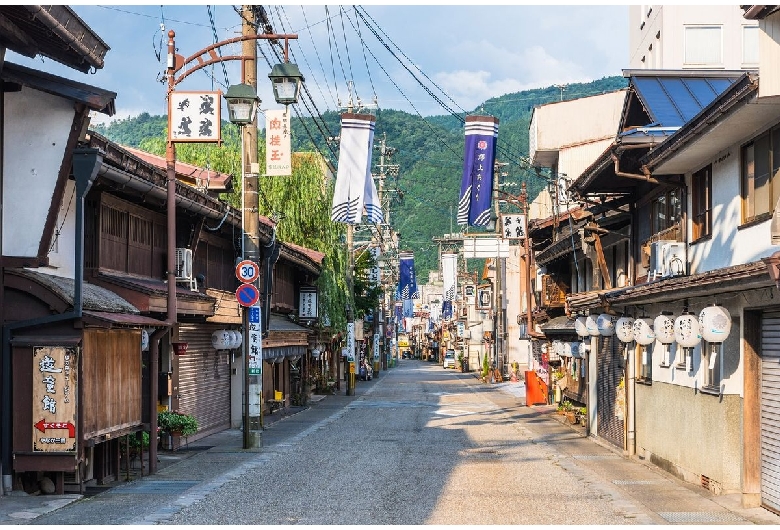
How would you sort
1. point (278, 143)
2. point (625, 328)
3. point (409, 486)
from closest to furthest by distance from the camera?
point (409, 486)
point (625, 328)
point (278, 143)

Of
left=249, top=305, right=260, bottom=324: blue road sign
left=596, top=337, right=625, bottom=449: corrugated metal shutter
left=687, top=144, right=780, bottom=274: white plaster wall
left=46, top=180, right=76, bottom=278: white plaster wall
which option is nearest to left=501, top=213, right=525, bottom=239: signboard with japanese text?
left=596, top=337, right=625, bottom=449: corrugated metal shutter

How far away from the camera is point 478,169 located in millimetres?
29656

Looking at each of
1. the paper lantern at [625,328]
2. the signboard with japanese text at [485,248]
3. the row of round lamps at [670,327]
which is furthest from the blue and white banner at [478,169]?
the signboard with japanese text at [485,248]

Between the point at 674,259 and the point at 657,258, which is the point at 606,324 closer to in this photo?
the point at 657,258

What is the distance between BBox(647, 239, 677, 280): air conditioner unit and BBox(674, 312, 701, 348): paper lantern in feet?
11.0

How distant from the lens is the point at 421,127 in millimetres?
128250

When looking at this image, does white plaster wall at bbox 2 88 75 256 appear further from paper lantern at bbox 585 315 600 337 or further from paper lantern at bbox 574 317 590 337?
paper lantern at bbox 574 317 590 337

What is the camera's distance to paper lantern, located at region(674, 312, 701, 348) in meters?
17.6

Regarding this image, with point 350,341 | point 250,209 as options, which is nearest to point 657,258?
point 250,209

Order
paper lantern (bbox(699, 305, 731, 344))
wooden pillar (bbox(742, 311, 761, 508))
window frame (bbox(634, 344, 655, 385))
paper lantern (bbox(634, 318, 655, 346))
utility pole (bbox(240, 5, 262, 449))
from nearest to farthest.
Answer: wooden pillar (bbox(742, 311, 761, 508))
paper lantern (bbox(699, 305, 731, 344))
paper lantern (bbox(634, 318, 655, 346))
window frame (bbox(634, 344, 655, 385))
utility pole (bbox(240, 5, 262, 449))

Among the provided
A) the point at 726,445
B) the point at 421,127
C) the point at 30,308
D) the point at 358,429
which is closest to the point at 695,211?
the point at 726,445

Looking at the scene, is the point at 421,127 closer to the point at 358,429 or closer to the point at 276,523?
the point at 358,429

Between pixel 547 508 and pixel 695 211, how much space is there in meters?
7.45

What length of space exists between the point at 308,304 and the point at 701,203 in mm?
30355
